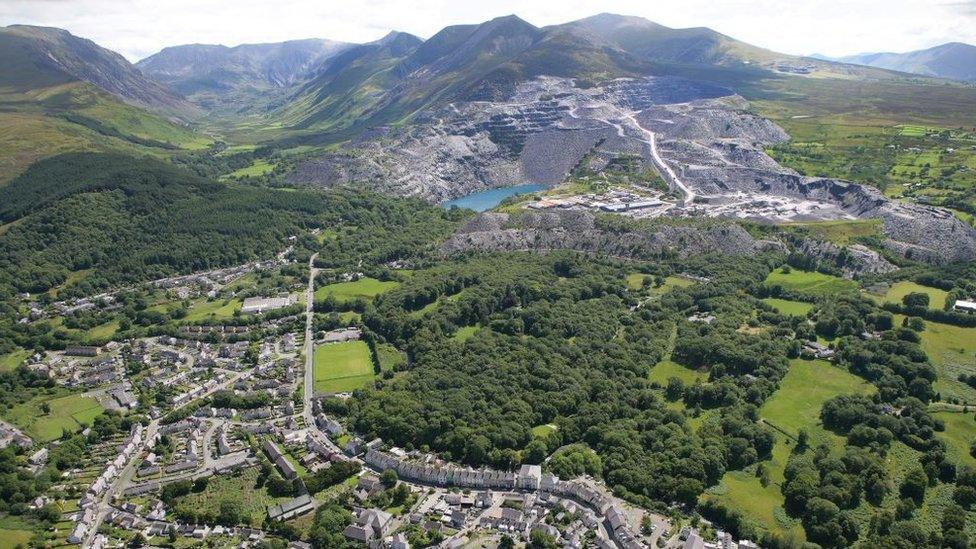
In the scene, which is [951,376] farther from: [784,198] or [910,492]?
[784,198]

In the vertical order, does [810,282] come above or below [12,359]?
below

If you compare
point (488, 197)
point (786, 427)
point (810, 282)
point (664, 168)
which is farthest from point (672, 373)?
point (488, 197)

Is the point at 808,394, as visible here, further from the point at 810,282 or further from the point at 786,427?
the point at 810,282

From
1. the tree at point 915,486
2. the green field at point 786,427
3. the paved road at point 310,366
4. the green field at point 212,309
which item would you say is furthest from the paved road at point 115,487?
the tree at point 915,486

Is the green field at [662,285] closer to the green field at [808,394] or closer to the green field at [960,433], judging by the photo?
the green field at [808,394]

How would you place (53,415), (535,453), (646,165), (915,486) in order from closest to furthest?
1. (915,486)
2. (535,453)
3. (53,415)
4. (646,165)

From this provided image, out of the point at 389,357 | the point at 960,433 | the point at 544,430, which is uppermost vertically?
the point at 389,357

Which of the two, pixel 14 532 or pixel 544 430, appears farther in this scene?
pixel 544 430
